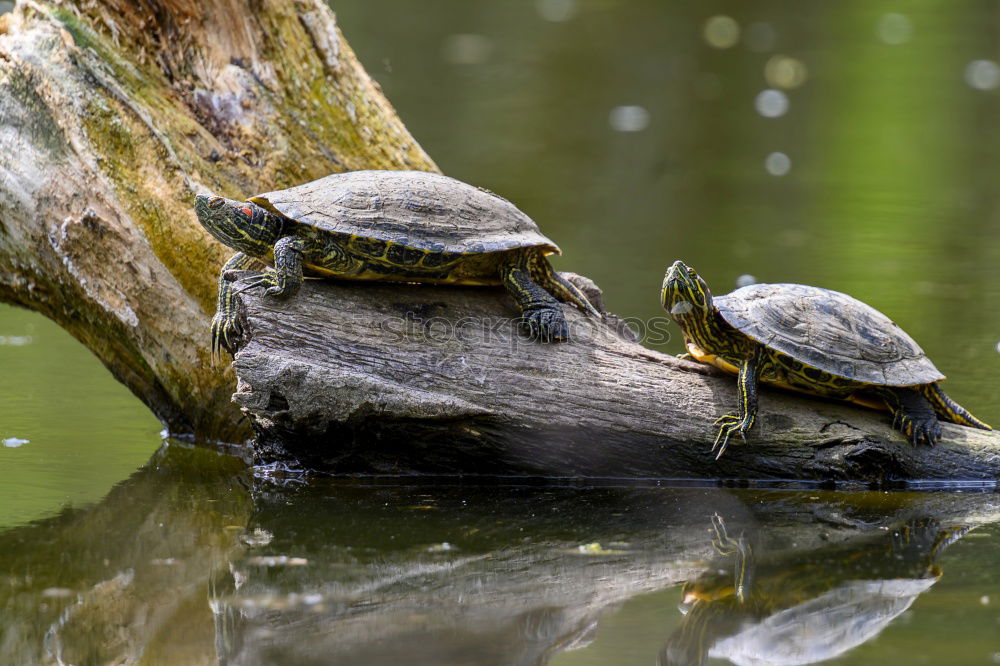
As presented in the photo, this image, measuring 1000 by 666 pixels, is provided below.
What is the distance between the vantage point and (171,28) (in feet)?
16.9

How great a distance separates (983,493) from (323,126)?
3329mm

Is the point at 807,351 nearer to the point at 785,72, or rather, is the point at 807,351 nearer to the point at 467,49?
the point at 785,72

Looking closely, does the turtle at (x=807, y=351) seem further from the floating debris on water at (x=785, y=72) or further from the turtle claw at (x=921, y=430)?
the floating debris on water at (x=785, y=72)

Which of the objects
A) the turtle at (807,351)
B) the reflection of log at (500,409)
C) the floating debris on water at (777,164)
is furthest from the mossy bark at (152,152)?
the floating debris on water at (777,164)

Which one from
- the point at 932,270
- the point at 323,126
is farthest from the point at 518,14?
the point at 323,126

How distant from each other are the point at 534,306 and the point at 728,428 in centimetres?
87

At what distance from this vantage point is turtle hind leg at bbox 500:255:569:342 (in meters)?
4.27

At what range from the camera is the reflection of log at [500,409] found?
4039mm

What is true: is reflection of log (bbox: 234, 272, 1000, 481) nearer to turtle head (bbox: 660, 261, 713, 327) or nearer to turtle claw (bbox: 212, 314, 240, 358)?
turtle claw (bbox: 212, 314, 240, 358)

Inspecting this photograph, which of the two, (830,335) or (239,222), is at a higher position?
(239,222)

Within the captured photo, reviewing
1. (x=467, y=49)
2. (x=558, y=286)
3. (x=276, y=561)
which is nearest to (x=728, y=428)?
(x=558, y=286)

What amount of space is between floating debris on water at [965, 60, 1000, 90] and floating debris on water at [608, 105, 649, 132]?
4.12 meters

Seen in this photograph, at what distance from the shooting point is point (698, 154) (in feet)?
35.0

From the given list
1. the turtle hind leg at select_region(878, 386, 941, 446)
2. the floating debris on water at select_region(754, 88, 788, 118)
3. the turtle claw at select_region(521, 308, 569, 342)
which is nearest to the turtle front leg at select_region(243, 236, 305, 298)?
the turtle claw at select_region(521, 308, 569, 342)
